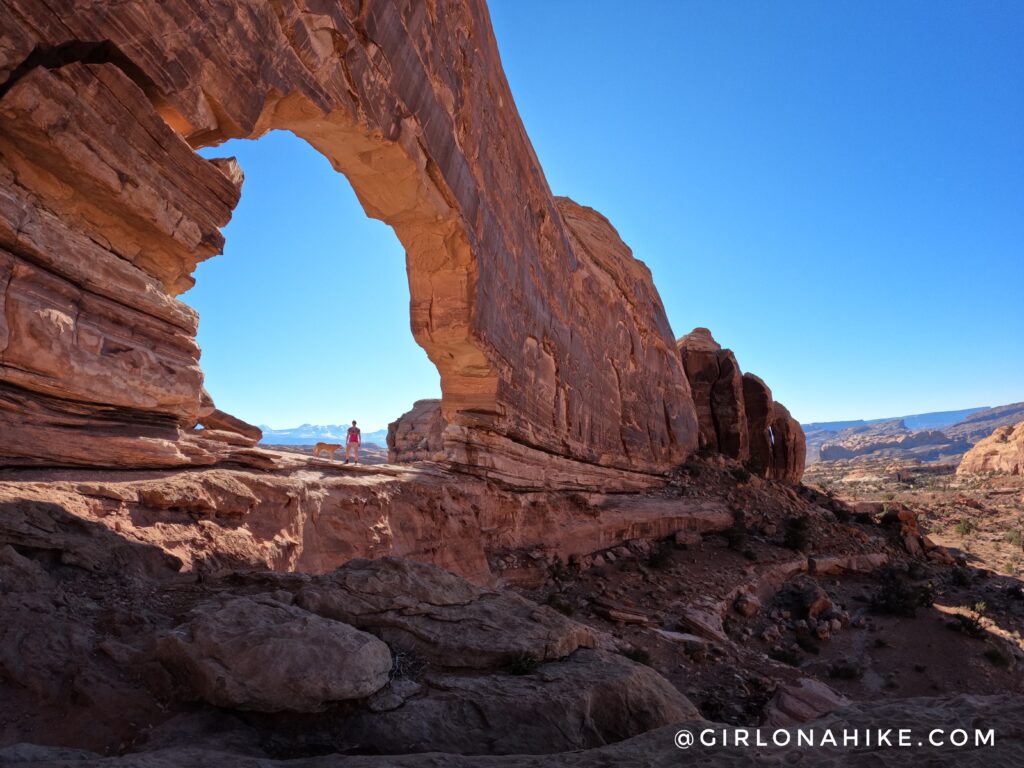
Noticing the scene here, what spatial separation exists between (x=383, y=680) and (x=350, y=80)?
769 centimetres

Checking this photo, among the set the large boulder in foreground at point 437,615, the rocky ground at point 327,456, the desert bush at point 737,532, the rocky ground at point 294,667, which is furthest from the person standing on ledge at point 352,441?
the desert bush at point 737,532

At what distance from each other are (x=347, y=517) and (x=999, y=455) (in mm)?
68917

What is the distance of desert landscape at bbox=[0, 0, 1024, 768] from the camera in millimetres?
2848

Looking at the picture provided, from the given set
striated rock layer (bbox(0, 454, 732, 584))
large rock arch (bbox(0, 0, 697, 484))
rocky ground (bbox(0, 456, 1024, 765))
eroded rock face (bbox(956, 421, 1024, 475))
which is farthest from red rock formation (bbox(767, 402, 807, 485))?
eroded rock face (bbox(956, 421, 1024, 475))

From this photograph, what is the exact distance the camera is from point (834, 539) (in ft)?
65.7

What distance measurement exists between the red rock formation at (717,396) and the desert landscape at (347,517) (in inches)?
482

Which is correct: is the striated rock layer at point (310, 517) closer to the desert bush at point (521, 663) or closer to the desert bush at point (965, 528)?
the desert bush at point (521, 663)

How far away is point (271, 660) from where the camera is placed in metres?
2.89

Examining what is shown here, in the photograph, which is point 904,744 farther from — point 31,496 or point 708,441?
point 708,441

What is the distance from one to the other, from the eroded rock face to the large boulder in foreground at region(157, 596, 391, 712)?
66625 mm

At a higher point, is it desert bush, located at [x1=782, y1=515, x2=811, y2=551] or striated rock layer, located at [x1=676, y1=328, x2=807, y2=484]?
striated rock layer, located at [x1=676, y1=328, x2=807, y2=484]

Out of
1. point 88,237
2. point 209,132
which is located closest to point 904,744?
point 88,237

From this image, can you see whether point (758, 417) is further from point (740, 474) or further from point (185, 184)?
point (185, 184)

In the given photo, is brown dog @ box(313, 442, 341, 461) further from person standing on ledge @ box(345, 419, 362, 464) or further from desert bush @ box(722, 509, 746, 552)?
desert bush @ box(722, 509, 746, 552)
